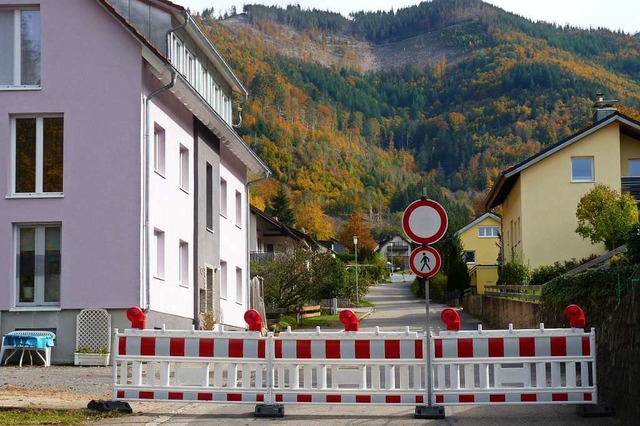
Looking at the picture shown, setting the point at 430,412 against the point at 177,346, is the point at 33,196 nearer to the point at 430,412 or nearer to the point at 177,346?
the point at 177,346

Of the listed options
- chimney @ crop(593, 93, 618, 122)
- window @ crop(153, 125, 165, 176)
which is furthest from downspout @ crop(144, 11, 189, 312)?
chimney @ crop(593, 93, 618, 122)

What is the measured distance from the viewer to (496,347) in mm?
12844

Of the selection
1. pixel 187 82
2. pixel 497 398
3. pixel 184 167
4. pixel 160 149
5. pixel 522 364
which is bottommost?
pixel 497 398

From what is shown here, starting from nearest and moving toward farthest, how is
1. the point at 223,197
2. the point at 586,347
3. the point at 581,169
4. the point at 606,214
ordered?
the point at 586,347, the point at 223,197, the point at 606,214, the point at 581,169

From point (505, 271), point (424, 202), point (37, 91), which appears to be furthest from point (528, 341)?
point (505, 271)

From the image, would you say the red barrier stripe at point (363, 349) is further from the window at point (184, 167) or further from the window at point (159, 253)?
the window at point (184, 167)

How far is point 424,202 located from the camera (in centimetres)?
1327

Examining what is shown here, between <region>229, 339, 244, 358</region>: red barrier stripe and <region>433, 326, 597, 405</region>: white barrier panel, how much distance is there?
7.95 feet

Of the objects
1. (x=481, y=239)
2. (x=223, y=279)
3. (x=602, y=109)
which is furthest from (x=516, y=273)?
(x=481, y=239)

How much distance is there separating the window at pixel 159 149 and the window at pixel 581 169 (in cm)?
2189

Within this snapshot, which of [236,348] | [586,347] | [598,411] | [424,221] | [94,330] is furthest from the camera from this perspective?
[94,330]

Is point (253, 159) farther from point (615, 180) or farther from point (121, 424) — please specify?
point (121, 424)

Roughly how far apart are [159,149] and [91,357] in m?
6.24

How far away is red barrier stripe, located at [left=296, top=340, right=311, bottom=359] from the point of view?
13.0m
